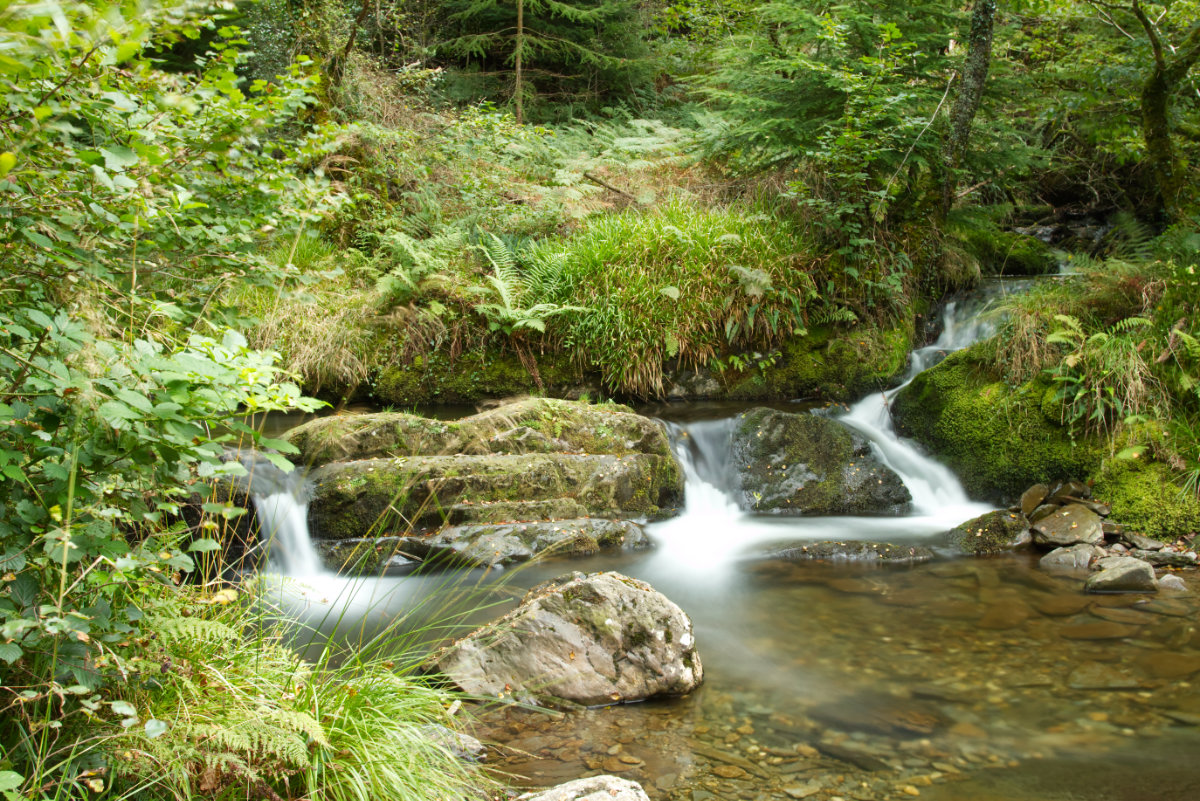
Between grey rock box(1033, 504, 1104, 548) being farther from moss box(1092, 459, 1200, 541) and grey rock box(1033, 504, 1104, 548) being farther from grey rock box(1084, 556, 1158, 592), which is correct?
grey rock box(1084, 556, 1158, 592)

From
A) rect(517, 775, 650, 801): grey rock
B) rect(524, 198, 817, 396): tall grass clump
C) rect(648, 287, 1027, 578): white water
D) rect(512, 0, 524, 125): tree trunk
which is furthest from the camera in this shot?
rect(512, 0, 524, 125): tree trunk

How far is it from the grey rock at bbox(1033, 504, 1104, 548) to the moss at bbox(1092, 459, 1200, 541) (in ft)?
0.80

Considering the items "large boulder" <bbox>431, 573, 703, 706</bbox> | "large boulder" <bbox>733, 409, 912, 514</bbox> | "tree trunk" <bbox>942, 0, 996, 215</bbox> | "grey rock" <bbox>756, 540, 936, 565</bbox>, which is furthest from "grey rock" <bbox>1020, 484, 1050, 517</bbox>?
"large boulder" <bbox>431, 573, 703, 706</bbox>

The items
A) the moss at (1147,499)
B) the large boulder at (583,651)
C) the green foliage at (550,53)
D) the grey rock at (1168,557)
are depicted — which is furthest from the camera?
the green foliage at (550,53)

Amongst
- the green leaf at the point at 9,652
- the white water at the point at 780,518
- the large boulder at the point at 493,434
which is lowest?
the white water at the point at 780,518

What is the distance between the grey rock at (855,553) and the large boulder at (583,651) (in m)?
2.34

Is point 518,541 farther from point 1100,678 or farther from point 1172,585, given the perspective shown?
point 1172,585

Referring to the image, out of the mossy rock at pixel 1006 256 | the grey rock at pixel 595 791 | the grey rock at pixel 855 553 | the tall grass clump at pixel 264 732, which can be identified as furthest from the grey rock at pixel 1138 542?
the tall grass clump at pixel 264 732

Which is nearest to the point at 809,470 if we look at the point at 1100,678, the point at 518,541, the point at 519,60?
the point at 518,541

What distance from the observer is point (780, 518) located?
7191 millimetres

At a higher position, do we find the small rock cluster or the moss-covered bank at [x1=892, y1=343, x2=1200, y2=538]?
the moss-covered bank at [x1=892, y1=343, x2=1200, y2=538]

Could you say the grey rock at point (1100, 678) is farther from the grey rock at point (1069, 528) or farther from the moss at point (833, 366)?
the moss at point (833, 366)

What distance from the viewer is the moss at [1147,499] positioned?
594 centimetres

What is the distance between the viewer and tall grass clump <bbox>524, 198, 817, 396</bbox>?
28.2 feet
